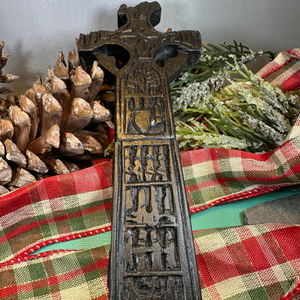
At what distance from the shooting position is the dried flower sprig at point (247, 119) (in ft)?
1.79

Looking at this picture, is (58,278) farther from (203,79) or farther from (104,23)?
(104,23)

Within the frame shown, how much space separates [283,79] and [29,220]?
52cm

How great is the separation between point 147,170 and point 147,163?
11mm

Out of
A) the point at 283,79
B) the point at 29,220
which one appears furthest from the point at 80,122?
the point at 283,79

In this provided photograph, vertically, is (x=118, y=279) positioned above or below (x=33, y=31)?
below

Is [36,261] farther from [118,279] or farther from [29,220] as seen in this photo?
[118,279]

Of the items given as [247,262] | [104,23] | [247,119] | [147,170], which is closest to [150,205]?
[147,170]

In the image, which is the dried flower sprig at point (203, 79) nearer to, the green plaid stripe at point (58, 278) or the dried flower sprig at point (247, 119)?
the dried flower sprig at point (247, 119)

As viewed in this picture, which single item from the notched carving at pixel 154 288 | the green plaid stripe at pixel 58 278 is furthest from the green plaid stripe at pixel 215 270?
the notched carving at pixel 154 288

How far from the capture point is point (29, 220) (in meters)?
0.47

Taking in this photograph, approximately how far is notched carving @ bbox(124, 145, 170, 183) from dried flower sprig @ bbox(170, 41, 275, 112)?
0.20 m

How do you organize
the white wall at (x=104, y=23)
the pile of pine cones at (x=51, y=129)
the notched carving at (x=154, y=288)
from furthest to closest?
the white wall at (x=104, y=23)
the pile of pine cones at (x=51, y=129)
the notched carving at (x=154, y=288)

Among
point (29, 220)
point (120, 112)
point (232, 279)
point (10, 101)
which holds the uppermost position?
point (10, 101)

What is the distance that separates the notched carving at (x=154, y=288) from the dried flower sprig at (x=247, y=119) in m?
0.27
